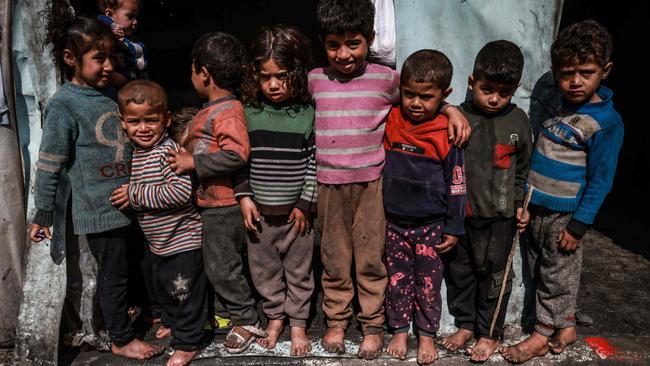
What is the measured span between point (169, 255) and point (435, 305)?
4.93 ft

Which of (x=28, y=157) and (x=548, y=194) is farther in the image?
(x=28, y=157)

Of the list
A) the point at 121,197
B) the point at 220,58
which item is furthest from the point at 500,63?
the point at 121,197

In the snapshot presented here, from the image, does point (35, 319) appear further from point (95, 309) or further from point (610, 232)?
point (610, 232)

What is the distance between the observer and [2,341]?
10.0 feet

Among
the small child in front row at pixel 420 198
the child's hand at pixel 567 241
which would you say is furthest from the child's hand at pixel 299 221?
the child's hand at pixel 567 241

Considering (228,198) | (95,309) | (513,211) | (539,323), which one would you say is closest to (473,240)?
(513,211)

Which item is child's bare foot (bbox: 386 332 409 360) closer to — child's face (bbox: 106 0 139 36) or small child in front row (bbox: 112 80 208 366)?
small child in front row (bbox: 112 80 208 366)

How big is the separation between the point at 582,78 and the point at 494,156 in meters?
0.56

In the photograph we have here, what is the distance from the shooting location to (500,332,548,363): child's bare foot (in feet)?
9.50

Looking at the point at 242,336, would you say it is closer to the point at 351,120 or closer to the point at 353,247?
the point at 353,247

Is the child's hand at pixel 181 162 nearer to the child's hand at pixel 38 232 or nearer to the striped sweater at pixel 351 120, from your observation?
the striped sweater at pixel 351 120

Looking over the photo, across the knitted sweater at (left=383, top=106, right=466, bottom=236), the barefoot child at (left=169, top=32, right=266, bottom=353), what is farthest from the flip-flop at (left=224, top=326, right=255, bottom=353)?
the knitted sweater at (left=383, top=106, right=466, bottom=236)

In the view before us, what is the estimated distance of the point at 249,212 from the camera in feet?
9.00

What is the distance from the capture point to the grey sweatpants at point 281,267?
2848 millimetres
